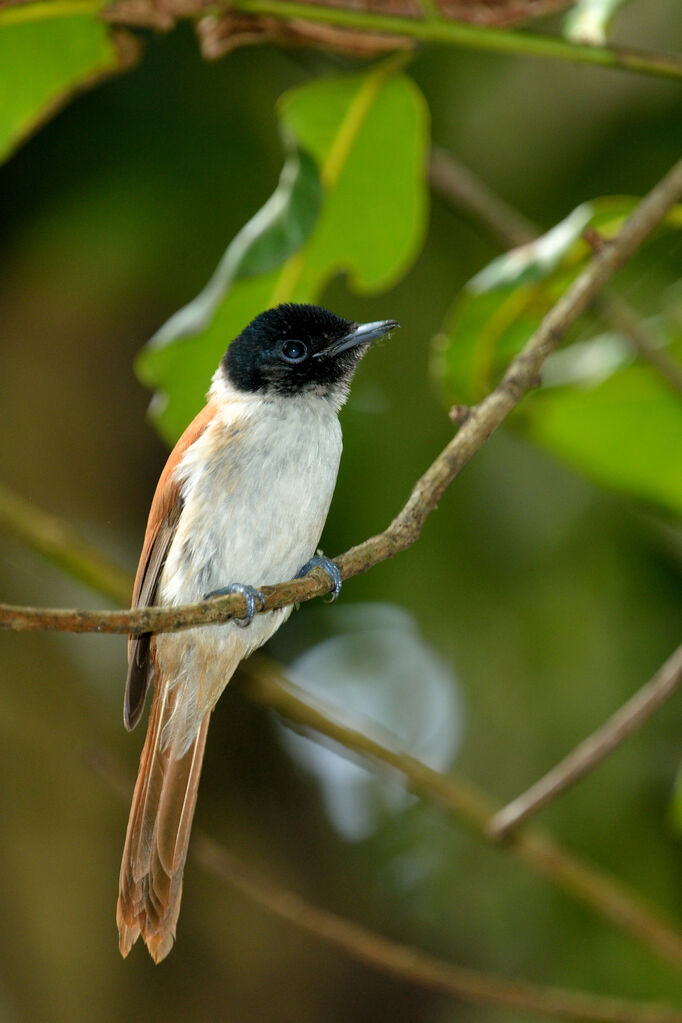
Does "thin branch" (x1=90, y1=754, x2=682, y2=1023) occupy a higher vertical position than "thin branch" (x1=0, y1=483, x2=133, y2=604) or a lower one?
lower

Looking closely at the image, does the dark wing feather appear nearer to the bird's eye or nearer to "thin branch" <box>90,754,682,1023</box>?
the bird's eye

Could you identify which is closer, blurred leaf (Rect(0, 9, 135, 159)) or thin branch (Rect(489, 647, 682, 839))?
thin branch (Rect(489, 647, 682, 839))

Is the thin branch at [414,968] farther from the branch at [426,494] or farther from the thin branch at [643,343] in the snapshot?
the thin branch at [643,343]

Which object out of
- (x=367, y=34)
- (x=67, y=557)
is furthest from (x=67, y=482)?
(x=367, y=34)

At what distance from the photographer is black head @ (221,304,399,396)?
224 centimetres

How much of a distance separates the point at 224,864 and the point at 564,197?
295 cm

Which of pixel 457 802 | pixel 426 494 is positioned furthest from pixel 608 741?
pixel 426 494

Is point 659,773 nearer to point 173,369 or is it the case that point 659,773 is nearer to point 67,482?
point 67,482

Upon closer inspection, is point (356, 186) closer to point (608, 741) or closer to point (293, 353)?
point (293, 353)

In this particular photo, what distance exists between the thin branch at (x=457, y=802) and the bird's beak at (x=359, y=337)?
81cm

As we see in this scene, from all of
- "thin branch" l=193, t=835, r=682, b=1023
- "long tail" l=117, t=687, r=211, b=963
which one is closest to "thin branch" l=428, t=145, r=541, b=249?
"long tail" l=117, t=687, r=211, b=963

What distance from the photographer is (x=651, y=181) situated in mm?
4344

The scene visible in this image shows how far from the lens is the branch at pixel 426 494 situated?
4.46 feet

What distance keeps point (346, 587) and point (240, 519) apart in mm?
2049
